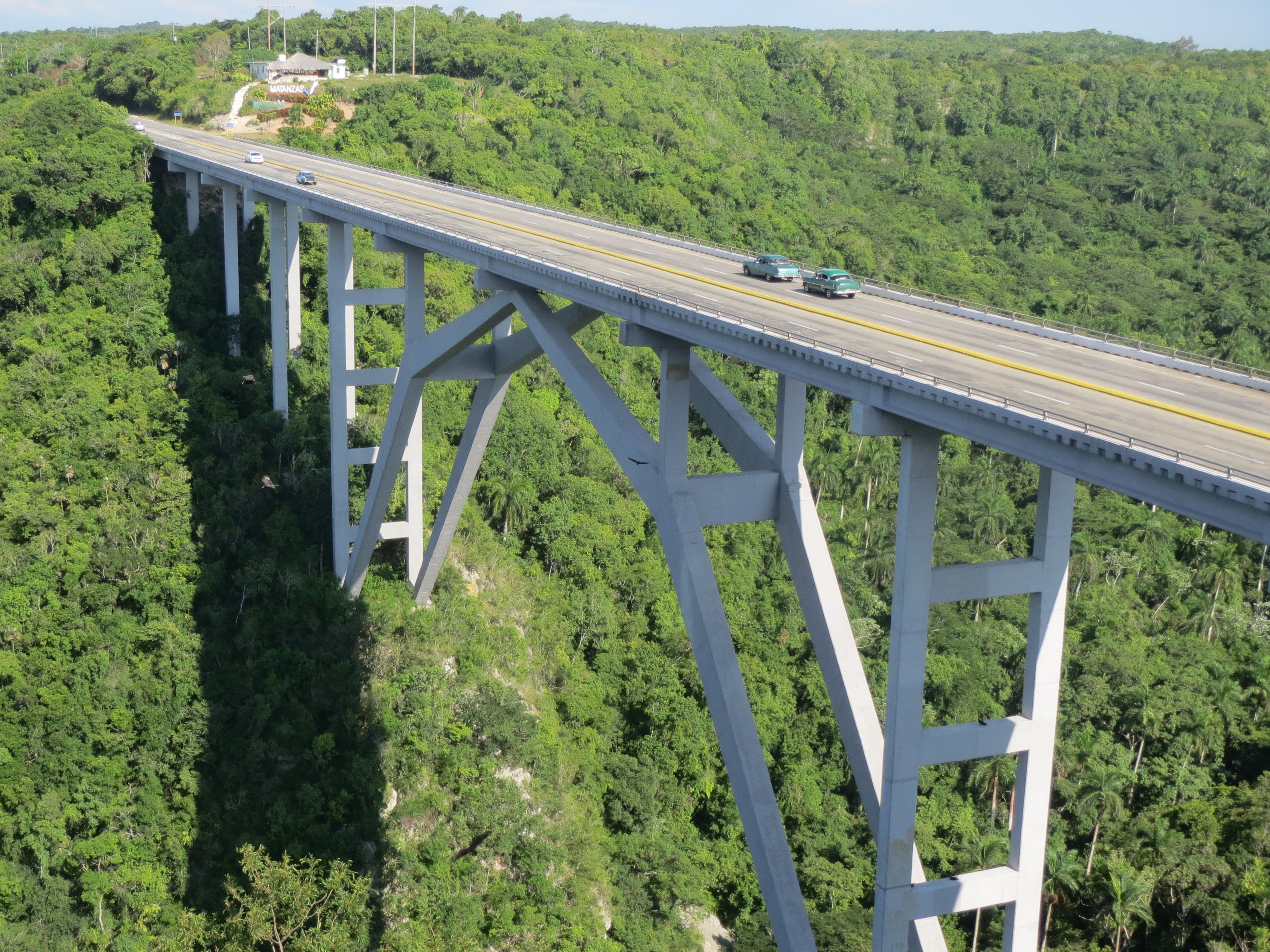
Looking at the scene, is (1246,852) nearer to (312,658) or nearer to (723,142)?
(312,658)

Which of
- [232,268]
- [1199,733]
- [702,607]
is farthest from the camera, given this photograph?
[232,268]

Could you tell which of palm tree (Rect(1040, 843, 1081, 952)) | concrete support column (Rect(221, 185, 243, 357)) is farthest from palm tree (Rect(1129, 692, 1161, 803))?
concrete support column (Rect(221, 185, 243, 357))

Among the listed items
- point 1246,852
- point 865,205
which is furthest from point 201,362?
point 865,205

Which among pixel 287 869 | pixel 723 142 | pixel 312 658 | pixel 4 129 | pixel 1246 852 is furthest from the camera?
pixel 723 142

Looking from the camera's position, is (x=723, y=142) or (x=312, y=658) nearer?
(x=312, y=658)

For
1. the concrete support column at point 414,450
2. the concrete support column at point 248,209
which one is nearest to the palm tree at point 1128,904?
the concrete support column at point 414,450

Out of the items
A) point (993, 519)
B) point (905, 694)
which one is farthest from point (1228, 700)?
point (905, 694)

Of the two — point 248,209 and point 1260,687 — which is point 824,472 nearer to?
point 1260,687
